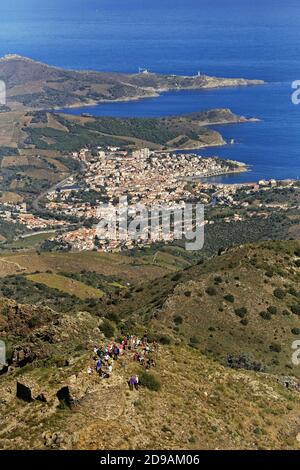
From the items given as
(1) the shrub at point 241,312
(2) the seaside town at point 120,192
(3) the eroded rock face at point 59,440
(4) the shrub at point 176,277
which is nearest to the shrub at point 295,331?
(1) the shrub at point 241,312

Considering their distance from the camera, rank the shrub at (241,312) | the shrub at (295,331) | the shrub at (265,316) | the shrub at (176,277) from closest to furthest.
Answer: the shrub at (295,331), the shrub at (265,316), the shrub at (241,312), the shrub at (176,277)

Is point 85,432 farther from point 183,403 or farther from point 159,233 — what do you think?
point 159,233

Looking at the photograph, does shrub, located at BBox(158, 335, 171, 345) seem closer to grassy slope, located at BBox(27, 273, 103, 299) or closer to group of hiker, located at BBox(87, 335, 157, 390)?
group of hiker, located at BBox(87, 335, 157, 390)

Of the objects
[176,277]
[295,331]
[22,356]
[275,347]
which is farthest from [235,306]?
[22,356]

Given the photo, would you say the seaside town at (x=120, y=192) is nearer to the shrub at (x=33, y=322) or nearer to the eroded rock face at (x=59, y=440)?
the shrub at (x=33, y=322)

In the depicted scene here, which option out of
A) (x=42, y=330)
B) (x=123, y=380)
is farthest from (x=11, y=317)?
(x=123, y=380)

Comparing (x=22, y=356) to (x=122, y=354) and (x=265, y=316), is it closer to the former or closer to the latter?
(x=122, y=354)
